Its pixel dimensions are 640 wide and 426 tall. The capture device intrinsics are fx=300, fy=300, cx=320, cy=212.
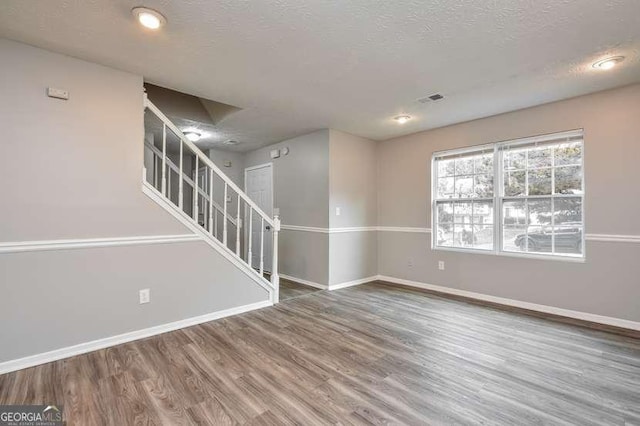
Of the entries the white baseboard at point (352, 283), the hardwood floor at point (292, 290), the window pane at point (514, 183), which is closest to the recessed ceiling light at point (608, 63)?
the window pane at point (514, 183)

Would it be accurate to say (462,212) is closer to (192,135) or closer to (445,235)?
(445,235)

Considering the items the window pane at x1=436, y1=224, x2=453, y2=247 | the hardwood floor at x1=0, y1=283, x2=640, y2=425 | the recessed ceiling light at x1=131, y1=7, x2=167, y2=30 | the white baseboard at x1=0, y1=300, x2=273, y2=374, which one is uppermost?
the recessed ceiling light at x1=131, y1=7, x2=167, y2=30

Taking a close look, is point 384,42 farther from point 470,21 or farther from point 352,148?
point 352,148

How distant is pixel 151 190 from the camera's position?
9.46 ft

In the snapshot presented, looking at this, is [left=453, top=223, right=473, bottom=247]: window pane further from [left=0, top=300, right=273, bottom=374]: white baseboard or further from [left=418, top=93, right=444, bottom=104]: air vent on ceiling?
[left=0, top=300, right=273, bottom=374]: white baseboard

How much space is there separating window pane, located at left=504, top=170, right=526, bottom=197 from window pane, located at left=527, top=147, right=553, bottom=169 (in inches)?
5.4

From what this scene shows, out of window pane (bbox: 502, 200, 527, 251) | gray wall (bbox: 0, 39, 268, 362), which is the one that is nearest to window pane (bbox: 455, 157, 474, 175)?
window pane (bbox: 502, 200, 527, 251)

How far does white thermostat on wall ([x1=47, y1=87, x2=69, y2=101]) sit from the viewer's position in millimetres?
2406

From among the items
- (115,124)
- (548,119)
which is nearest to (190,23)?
(115,124)

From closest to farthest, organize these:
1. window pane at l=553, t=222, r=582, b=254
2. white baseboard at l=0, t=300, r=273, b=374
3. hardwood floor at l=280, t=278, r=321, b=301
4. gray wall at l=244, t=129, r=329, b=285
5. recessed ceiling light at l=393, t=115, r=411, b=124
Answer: white baseboard at l=0, t=300, r=273, b=374 → window pane at l=553, t=222, r=582, b=254 → recessed ceiling light at l=393, t=115, r=411, b=124 → hardwood floor at l=280, t=278, r=321, b=301 → gray wall at l=244, t=129, r=329, b=285

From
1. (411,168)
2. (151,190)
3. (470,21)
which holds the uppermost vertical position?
(470,21)

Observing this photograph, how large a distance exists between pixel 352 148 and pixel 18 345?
432cm

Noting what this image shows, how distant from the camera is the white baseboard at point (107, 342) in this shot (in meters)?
2.26

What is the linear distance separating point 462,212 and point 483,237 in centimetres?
45
